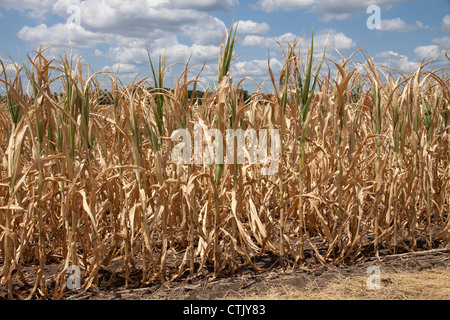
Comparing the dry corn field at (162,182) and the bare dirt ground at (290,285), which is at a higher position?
the dry corn field at (162,182)

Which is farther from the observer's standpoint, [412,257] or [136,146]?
[412,257]

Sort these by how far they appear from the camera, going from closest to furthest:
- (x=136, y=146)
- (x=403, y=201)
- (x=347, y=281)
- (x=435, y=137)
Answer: (x=136, y=146), (x=347, y=281), (x=403, y=201), (x=435, y=137)

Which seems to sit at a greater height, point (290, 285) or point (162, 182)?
point (162, 182)

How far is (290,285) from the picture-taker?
88.2 inches

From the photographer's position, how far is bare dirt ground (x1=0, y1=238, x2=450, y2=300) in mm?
2131

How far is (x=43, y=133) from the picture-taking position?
2.16 metres

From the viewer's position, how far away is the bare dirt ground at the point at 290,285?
213 cm

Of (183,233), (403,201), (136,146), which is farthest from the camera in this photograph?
(403,201)

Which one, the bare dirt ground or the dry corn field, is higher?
the dry corn field

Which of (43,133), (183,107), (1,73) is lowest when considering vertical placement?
(43,133)

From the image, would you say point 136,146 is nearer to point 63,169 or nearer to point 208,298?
point 63,169

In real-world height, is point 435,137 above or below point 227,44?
below

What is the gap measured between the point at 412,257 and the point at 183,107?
70.7 inches

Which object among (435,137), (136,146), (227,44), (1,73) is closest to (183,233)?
(136,146)
